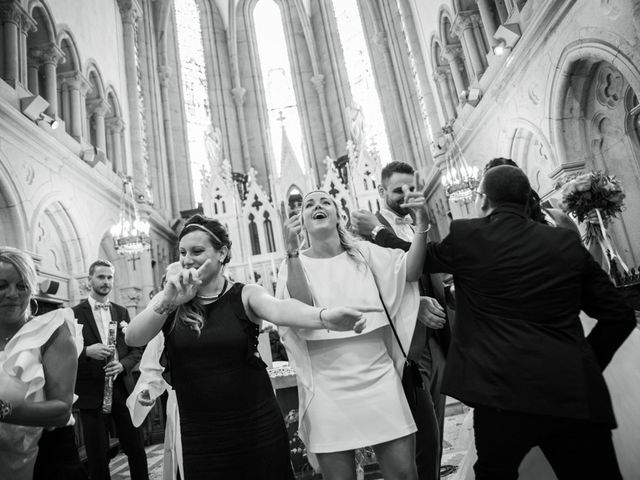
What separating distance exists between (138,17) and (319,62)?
6.27 m

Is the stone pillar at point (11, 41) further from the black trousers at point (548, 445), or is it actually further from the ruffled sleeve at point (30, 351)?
the black trousers at point (548, 445)

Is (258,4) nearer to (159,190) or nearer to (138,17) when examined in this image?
(138,17)

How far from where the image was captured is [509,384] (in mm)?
1345

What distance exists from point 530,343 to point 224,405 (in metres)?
1.04

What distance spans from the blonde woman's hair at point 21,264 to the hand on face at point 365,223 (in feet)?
4.36

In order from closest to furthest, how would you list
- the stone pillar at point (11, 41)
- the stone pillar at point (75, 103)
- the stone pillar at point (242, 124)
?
the stone pillar at point (11, 41) < the stone pillar at point (75, 103) < the stone pillar at point (242, 124)

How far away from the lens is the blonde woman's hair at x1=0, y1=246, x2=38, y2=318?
160cm

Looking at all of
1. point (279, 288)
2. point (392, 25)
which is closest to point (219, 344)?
point (279, 288)

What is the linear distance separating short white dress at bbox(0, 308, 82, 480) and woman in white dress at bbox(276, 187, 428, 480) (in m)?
0.85

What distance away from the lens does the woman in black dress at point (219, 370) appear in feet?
4.98

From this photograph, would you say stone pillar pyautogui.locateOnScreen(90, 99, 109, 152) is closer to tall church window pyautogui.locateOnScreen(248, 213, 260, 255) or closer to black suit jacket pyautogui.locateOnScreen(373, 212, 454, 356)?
tall church window pyautogui.locateOnScreen(248, 213, 260, 255)

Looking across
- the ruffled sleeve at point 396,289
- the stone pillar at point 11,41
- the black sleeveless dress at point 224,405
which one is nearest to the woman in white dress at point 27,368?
the black sleeveless dress at point 224,405

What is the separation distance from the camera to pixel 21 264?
1.62m

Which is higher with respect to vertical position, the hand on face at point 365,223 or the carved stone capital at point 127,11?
the carved stone capital at point 127,11
